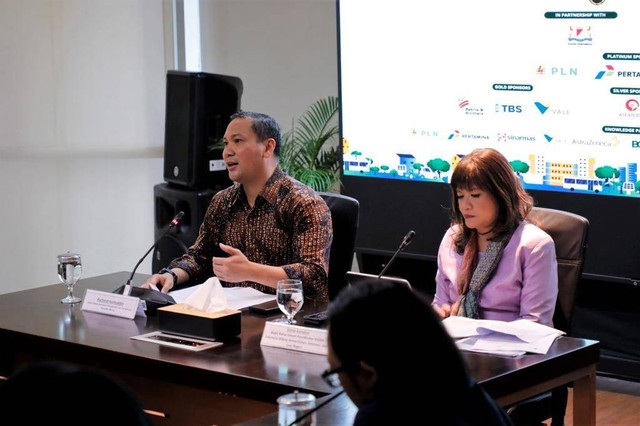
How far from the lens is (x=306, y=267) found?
129 inches

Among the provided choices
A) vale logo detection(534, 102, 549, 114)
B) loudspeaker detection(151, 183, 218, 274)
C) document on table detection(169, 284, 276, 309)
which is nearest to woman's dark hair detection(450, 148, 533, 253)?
document on table detection(169, 284, 276, 309)

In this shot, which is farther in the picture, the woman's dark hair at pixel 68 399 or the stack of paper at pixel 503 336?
the stack of paper at pixel 503 336

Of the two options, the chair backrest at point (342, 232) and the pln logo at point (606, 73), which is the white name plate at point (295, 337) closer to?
the chair backrest at point (342, 232)

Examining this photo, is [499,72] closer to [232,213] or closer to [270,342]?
[232,213]

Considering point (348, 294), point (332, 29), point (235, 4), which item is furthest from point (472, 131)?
point (348, 294)

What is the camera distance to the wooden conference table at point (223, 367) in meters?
2.34

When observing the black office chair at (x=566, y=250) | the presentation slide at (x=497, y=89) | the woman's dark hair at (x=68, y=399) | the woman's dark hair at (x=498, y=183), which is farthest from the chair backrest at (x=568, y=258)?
→ the woman's dark hair at (x=68, y=399)

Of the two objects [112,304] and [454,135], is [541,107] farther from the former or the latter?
[112,304]

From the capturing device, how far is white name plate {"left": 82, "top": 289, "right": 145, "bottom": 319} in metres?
3.01

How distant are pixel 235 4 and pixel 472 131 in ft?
7.12

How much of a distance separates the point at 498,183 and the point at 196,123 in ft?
7.83

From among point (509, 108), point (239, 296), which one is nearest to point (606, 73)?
point (509, 108)

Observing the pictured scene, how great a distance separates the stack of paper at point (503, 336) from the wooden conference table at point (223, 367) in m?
0.03

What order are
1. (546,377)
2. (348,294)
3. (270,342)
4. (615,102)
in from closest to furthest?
(348,294) → (546,377) → (270,342) → (615,102)
